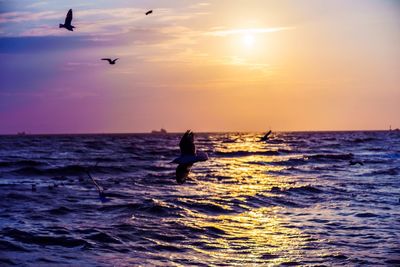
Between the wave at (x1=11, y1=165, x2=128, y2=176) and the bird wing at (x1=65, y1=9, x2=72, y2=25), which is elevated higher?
the bird wing at (x1=65, y1=9, x2=72, y2=25)

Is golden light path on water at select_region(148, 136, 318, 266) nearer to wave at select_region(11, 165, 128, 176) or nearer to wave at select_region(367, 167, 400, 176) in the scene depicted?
wave at select_region(367, 167, 400, 176)

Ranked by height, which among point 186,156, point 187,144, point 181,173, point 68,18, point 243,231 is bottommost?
point 243,231

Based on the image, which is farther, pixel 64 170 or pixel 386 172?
pixel 64 170

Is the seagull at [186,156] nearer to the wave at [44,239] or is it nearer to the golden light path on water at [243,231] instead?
the golden light path on water at [243,231]

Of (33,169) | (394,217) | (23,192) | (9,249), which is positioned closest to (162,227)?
(9,249)

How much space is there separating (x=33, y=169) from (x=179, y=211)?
22.0 metres

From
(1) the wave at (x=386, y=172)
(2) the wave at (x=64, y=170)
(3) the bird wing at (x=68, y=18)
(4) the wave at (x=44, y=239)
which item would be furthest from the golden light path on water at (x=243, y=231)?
(2) the wave at (x=64, y=170)

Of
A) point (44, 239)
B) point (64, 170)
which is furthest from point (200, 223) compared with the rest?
point (64, 170)

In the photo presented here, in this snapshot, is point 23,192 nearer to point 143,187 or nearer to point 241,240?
point 143,187

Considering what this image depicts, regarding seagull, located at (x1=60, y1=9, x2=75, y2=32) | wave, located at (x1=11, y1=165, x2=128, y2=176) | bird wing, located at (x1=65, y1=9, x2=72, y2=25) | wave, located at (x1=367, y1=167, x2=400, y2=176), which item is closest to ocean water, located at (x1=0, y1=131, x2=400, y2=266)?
wave, located at (x1=11, y1=165, x2=128, y2=176)

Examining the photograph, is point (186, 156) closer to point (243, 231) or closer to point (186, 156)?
point (186, 156)

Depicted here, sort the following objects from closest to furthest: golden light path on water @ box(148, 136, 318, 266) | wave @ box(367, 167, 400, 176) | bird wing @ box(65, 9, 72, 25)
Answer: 1. golden light path on water @ box(148, 136, 318, 266)
2. bird wing @ box(65, 9, 72, 25)
3. wave @ box(367, 167, 400, 176)

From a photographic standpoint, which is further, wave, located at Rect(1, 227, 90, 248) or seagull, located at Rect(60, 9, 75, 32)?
seagull, located at Rect(60, 9, 75, 32)

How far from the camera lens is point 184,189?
29375 mm
